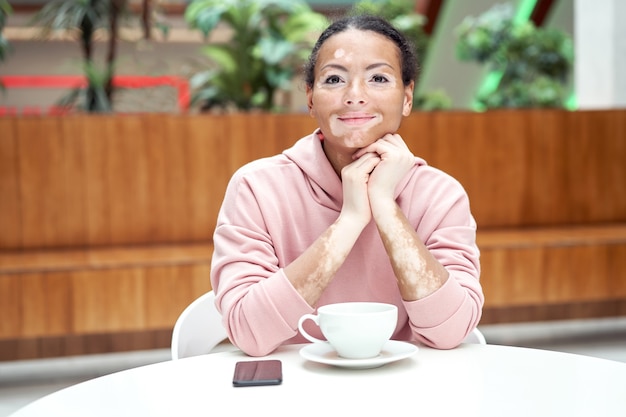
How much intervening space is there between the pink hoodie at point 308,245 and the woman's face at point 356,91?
0.35 feet

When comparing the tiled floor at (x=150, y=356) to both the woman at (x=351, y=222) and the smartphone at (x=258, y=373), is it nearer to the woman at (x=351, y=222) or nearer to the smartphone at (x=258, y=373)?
the woman at (x=351, y=222)

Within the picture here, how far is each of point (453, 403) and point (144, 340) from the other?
9.86 feet

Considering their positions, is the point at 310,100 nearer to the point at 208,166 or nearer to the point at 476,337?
the point at 476,337

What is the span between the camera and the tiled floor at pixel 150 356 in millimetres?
3197

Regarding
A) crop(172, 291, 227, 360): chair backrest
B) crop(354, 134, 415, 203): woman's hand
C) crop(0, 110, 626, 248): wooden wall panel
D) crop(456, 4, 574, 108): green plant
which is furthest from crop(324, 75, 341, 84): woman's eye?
crop(456, 4, 574, 108): green plant

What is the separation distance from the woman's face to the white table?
0.40m

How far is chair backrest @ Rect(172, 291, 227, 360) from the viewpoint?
1.33 meters

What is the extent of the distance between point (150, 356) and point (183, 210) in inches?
25.4

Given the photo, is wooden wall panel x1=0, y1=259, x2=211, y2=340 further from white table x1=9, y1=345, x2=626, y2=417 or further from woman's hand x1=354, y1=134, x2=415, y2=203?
white table x1=9, y1=345, x2=626, y2=417

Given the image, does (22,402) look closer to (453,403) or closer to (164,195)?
(164,195)

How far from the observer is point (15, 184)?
3.51 meters

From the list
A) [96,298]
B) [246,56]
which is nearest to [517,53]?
[246,56]

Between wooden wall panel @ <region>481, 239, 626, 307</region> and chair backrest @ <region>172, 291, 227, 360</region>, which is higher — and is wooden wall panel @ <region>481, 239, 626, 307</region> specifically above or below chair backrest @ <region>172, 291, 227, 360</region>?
below

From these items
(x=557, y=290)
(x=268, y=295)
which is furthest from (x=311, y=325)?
(x=557, y=290)
